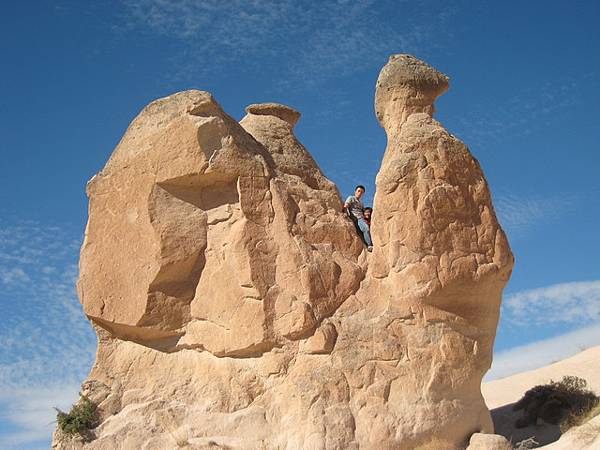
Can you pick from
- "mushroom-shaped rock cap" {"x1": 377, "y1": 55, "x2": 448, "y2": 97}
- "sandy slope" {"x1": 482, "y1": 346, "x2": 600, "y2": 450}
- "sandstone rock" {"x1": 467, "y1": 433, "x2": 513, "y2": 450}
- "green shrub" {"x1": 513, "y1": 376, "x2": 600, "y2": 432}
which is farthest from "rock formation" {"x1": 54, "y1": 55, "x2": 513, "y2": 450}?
"green shrub" {"x1": 513, "y1": 376, "x2": 600, "y2": 432}

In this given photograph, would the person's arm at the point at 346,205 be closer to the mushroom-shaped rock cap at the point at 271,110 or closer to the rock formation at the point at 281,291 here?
the rock formation at the point at 281,291

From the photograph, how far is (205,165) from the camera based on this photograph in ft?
37.3

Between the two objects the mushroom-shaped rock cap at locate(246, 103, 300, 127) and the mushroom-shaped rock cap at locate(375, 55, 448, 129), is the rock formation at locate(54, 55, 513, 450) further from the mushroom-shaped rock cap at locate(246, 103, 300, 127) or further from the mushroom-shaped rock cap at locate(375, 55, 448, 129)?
the mushroom-shaped rock cap at locate(246, 103, 300, 127)

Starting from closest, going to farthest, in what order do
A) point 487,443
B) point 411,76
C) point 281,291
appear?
1. point 487,443
2. point 281,291
3. point 411,76

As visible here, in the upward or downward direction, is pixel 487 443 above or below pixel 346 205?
below

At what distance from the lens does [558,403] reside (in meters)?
13.5

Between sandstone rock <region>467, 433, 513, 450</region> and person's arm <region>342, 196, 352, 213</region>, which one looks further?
person's arm <region>342, 196, 352, 213</region>

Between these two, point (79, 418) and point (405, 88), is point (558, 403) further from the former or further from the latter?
point (79, 418)

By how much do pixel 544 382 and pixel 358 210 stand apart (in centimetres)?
745

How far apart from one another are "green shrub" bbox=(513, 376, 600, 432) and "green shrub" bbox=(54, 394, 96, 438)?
295 inches

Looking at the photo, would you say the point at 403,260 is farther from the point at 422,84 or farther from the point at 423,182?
the point at 422,84

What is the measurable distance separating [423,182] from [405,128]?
3.56 feet

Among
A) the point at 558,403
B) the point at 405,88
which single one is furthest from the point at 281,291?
the point at 558,403

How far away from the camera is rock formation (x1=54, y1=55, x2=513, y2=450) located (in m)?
10.4
